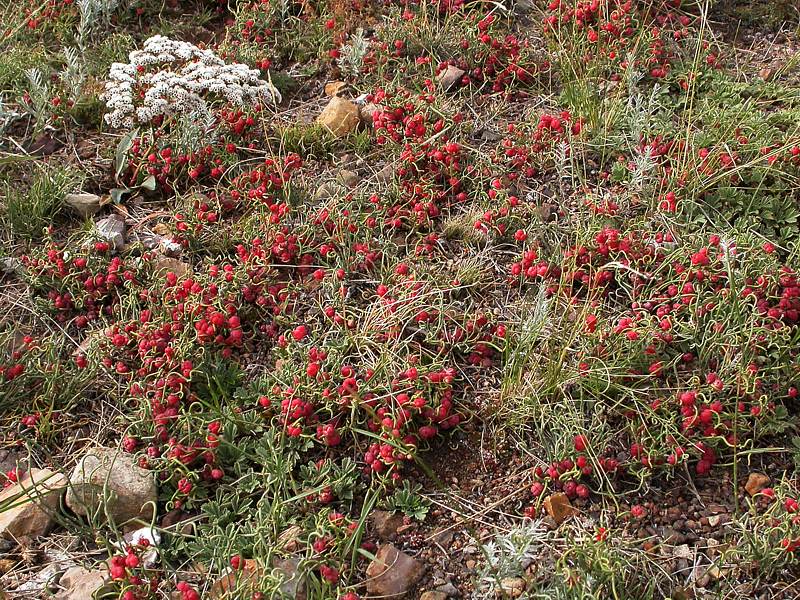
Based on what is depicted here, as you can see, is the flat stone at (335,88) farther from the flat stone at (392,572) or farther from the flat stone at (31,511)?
the flat stone at (392,572)

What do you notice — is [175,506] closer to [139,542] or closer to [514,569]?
[139,542]

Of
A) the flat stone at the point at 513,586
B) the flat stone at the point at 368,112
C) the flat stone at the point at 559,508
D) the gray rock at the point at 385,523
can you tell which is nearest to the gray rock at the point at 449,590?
the flat stone at the point at 513,586

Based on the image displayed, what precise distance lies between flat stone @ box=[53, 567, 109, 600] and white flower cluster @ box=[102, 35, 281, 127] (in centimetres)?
253

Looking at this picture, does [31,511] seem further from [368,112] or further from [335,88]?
[335,88]

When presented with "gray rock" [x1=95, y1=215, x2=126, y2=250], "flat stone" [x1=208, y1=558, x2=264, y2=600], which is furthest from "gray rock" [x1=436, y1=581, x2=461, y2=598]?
"gray rock" [x1=95, y1=215, x2=126, y2=250]

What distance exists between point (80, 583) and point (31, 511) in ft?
1.30

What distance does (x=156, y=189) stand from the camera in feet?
15.6

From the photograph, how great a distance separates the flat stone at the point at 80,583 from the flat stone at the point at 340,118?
2.84 meters

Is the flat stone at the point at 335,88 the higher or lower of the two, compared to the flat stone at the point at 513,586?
higher

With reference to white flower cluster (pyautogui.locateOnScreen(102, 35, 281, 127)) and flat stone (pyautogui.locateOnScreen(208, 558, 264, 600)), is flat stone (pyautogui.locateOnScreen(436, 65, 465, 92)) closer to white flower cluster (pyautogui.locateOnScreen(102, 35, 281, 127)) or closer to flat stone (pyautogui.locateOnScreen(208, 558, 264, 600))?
white flower cluster (pyautogui.locateOnScreen(102, 35, 281, 127))

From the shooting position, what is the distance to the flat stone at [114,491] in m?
3.41

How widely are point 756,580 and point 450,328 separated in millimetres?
1708

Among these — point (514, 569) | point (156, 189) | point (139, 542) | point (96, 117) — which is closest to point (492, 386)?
point (514, 569)

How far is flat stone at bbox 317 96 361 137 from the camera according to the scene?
5.04 meters
